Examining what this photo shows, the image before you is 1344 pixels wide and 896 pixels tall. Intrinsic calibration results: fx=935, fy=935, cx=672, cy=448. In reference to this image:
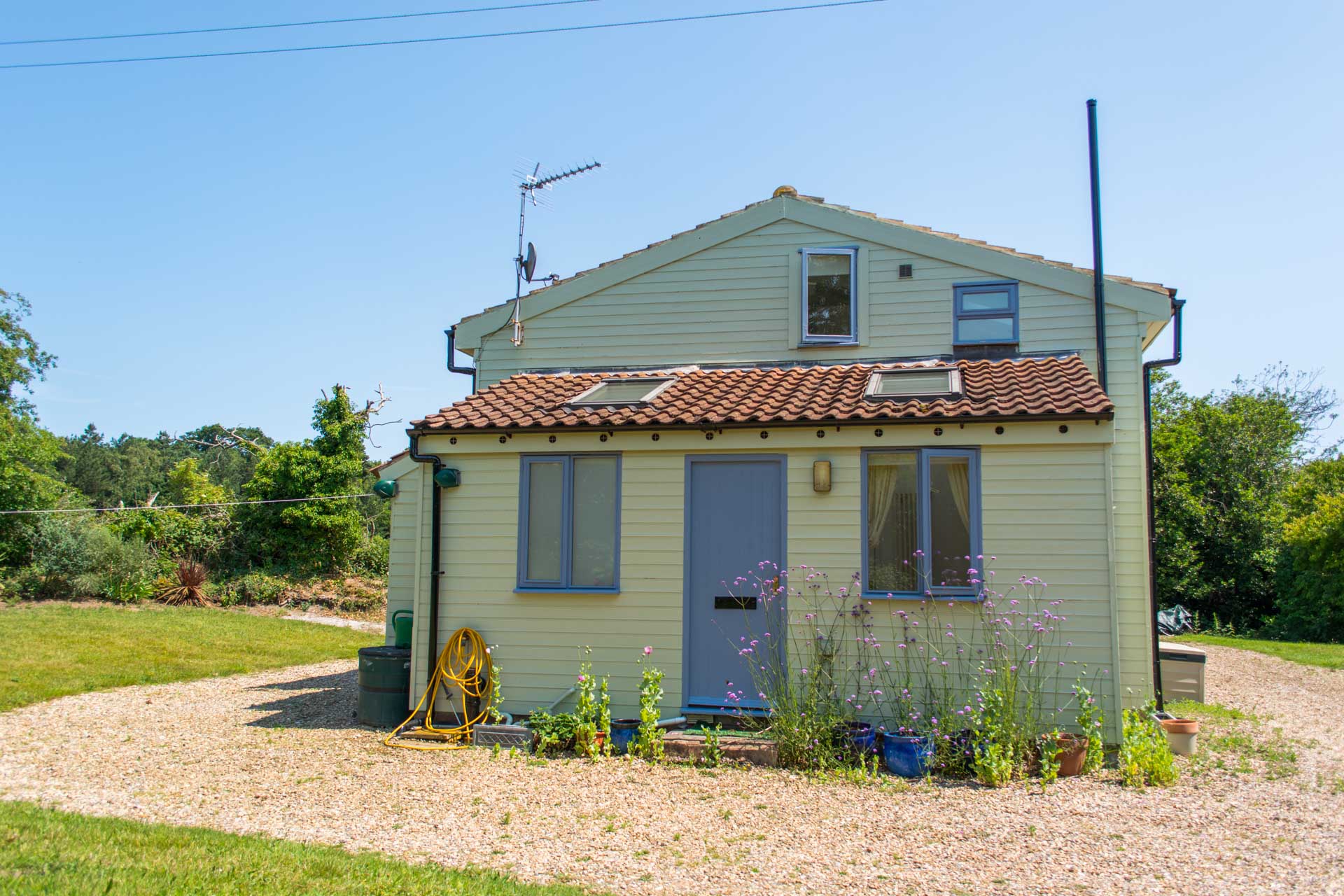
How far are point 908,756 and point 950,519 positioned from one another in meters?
2.12

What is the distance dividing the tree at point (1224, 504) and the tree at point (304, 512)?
22290mm

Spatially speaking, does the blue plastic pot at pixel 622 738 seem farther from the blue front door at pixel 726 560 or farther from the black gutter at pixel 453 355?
the black gutter at pixel 453 355

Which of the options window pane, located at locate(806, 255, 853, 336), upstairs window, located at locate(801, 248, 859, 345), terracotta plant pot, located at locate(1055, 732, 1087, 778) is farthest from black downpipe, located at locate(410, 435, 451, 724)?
terracotta plant pot, located at locate(1055, 732, 1087, 778)

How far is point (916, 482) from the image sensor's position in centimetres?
835

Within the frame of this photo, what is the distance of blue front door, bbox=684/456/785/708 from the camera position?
862cm

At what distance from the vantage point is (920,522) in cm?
827

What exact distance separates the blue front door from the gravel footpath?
1358mm

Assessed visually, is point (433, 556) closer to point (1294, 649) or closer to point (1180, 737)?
point (1180, 737)

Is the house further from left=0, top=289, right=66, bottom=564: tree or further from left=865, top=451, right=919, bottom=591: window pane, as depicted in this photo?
left=0, top=289, right=66, bottom=564: tree

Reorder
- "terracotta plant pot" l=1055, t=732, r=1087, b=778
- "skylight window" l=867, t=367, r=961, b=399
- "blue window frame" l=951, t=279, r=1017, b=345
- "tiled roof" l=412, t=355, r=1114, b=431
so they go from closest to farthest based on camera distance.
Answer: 1. "terracotta plant pot" l=1055, t=732, r=1087, b=778
2. "tiled roof" l=412, t=355, r=1114, b=431
3. "skylight window" l=867, t=367, r=961, b=399
4. "blue window frame" l=951, t=279, r=1017, b=345

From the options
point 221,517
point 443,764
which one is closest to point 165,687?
point 443,764

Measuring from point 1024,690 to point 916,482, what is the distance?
1944 millimetres

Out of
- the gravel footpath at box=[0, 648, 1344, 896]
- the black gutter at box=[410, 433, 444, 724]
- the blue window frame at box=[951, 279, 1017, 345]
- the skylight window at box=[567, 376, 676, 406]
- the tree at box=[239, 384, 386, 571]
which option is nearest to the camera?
the gravel footpath at box=[0, 648, 1344, 896]

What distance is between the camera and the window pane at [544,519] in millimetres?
9086
